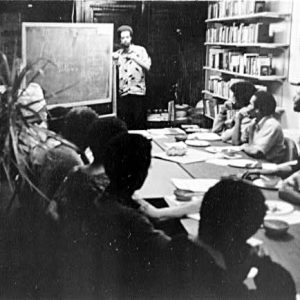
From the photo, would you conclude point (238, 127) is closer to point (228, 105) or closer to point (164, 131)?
point (228, 105)

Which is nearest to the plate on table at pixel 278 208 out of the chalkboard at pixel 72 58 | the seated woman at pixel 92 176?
the seated woman at pixel 92 176

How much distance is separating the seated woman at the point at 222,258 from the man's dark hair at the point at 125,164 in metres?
0.24

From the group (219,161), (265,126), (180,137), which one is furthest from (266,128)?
(180,137)

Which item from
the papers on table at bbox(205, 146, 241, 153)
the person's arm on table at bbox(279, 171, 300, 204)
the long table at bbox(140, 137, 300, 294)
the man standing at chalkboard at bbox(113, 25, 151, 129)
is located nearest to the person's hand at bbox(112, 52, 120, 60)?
the man standing at chalkboard at bbox(113, 25, 151, 129)

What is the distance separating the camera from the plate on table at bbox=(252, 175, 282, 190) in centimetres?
206

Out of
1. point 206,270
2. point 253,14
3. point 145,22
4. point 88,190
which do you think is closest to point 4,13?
point 145,22

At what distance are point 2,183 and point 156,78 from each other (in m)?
0.65

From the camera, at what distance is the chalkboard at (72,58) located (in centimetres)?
194

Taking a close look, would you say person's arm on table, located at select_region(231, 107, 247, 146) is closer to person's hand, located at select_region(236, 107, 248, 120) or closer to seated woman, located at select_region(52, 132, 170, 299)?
person's hand, located at select_region(236, 107, 248, 120)

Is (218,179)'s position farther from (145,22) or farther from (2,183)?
(2,183)

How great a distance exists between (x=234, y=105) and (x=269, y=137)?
182 mm

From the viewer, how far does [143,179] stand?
6.43 ft

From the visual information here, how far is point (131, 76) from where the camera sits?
200 centimetres

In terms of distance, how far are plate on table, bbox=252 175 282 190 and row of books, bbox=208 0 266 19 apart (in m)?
0.61
